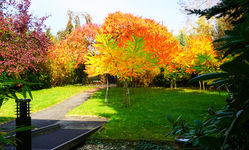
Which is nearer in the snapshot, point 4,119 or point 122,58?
point 4,119

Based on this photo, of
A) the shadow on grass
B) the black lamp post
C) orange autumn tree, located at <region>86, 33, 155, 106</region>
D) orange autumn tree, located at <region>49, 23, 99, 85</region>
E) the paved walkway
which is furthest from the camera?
orange autumn tree, located at <region>49, 23, 99, 85</region>

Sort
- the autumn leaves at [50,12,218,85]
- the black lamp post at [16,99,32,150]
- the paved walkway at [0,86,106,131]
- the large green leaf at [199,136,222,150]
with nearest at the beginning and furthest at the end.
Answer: the large green leaf at [199,136,222,150] → the black lamp post at [16,99,32,150] → the paved walkway at [0,86,106,131] → the autumn leaves at [50,12,218,85]

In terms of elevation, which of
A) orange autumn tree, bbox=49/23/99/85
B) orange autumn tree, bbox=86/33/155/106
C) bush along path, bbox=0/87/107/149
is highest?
orange autumn tree, bbox=49/23/99/85

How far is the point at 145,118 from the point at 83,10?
14.6 metres

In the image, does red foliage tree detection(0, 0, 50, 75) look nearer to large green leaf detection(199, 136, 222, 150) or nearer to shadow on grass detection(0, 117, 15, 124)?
shadow on grass detection(0, 117, 15, 124)

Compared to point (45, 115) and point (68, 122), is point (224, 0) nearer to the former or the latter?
Answer: point (68, 122)

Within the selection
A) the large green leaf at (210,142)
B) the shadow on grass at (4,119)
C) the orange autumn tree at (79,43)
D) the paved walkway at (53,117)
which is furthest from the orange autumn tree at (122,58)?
the large green leaf at (210,142)

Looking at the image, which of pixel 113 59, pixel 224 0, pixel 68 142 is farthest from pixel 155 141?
pixel 113 59

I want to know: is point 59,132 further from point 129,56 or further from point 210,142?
point 210,142

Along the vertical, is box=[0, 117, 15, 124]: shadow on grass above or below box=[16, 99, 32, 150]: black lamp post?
below

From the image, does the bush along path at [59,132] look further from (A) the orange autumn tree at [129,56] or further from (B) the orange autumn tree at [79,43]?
(B) the orange autumn tree at [79,43]

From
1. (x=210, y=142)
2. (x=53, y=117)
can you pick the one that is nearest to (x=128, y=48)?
(x=53, y=117)

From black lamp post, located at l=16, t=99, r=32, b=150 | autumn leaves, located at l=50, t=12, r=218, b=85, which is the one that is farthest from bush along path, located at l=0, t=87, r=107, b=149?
autumn leaves, located at l=50, t=12, r=218, b=85

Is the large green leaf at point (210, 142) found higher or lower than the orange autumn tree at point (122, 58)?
lower
